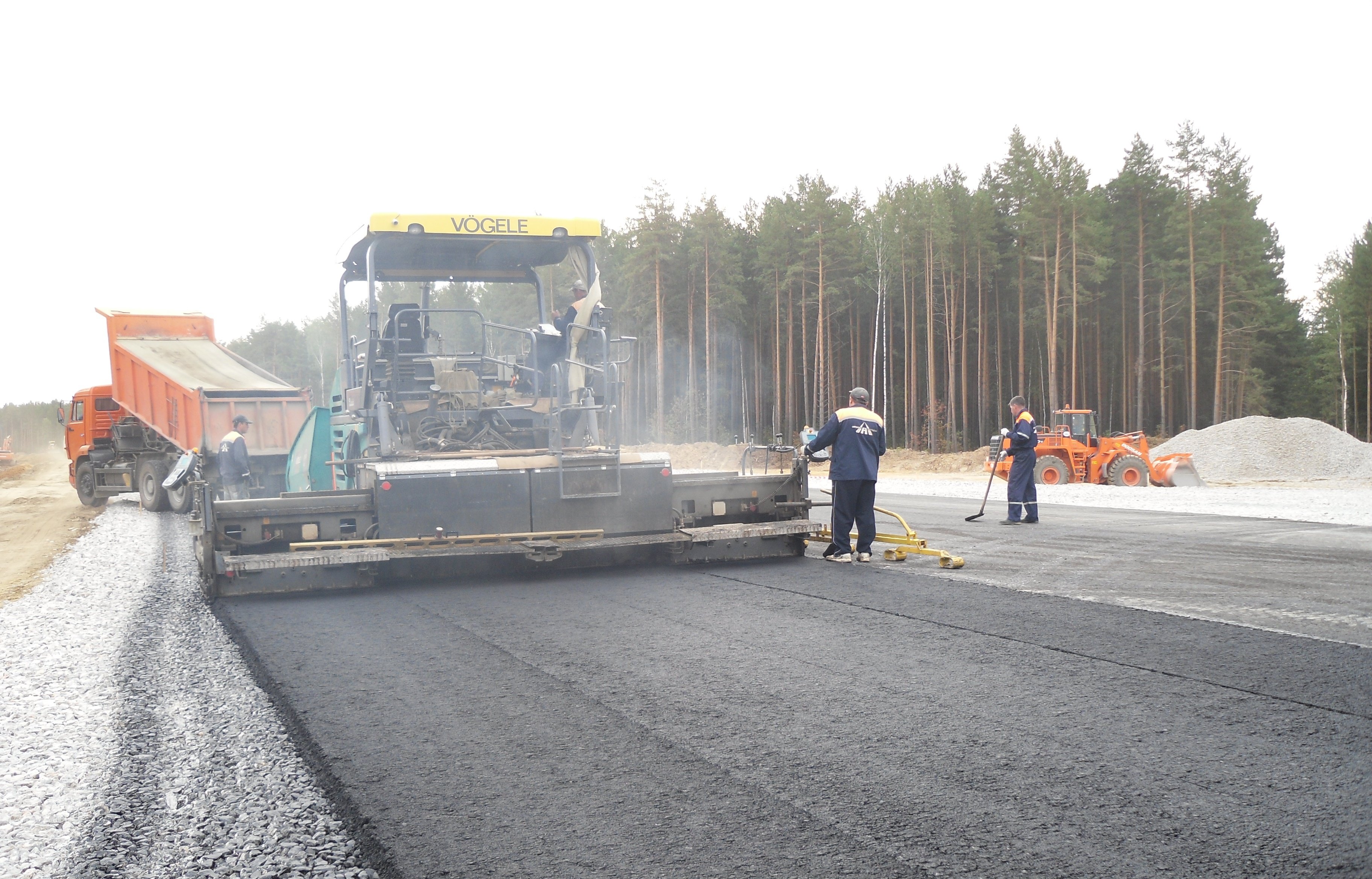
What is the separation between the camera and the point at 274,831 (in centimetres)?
316

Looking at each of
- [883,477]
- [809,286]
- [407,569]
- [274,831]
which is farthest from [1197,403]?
[274,831]

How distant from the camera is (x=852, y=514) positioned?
9195mm

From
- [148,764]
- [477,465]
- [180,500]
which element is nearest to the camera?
[148,764]

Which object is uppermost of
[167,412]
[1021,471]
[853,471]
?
[167,412]

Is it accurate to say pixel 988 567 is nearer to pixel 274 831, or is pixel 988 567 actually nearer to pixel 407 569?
pixel 407 569

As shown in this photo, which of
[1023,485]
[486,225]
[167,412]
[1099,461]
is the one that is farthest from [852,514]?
[1099,461]

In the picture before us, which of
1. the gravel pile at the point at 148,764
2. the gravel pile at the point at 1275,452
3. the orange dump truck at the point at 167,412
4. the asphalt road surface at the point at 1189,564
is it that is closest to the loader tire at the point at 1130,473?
the gravel pile at the point at 1275,452

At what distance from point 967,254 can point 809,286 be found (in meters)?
7.16

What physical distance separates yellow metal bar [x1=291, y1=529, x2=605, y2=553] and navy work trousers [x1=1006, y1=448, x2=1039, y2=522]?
24.2 feet

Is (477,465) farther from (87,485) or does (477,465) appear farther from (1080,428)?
(1080,428)

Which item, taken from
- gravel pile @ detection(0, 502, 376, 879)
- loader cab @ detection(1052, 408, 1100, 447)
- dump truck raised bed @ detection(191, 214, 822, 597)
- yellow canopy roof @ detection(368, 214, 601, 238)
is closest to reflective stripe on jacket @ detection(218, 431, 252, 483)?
dump truck raised bed @ detection(191, 214, 822, 597)

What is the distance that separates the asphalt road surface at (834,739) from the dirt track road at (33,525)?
5479mm

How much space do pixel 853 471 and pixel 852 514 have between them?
46 centimetres

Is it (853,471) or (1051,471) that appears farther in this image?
(1051,471)
